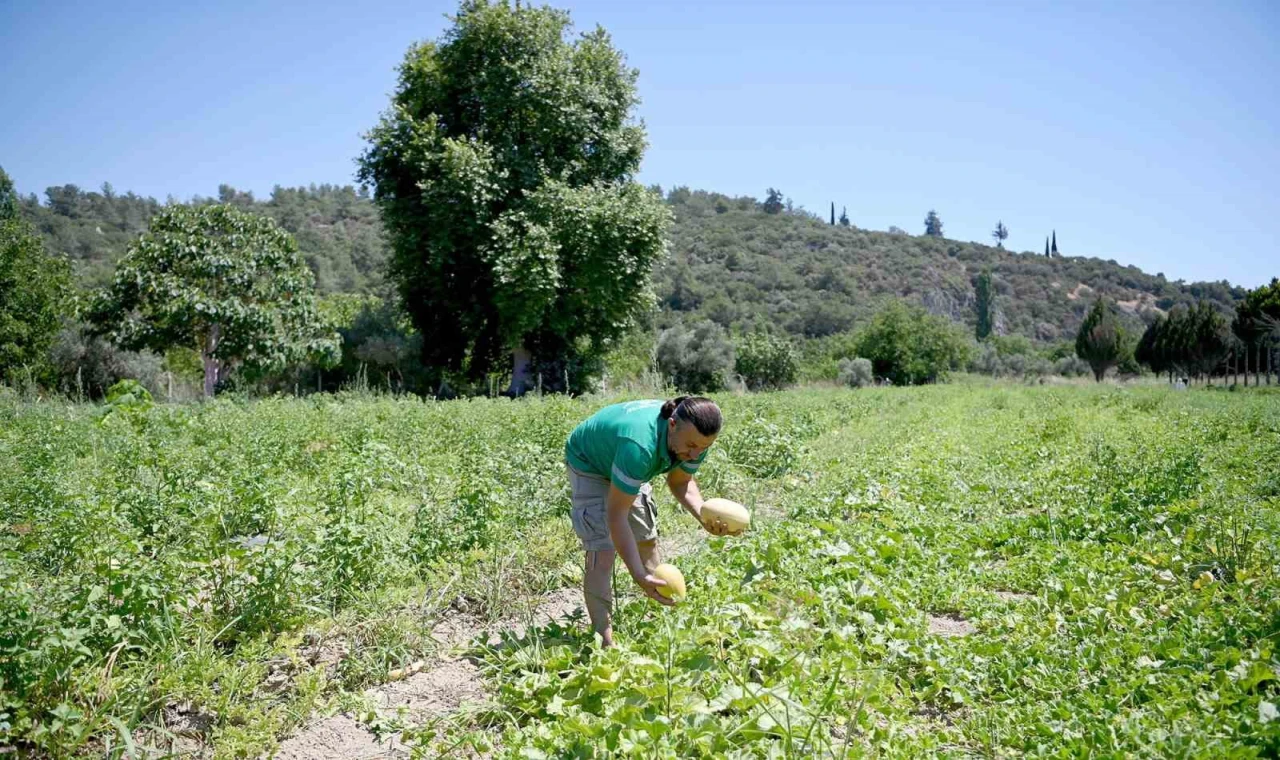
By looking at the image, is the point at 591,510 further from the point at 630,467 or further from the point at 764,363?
the point at 764,363

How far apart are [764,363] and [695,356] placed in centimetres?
430

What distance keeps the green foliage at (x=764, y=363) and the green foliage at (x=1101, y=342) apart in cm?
2135

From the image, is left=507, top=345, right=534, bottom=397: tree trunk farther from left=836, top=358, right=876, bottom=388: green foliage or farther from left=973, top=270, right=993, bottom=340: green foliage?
left=973, top=270, right=993, bottom=340: green foliage

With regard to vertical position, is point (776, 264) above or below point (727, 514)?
above

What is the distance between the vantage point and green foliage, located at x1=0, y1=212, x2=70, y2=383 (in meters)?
25.1

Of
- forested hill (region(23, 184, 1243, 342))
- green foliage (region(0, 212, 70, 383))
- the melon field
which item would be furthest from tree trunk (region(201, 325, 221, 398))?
forested hill (region(23, 184, 1243, 342))

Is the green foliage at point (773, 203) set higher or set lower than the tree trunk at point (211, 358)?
higher

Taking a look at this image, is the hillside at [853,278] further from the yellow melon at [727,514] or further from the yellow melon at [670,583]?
the yellow melon at [670,583]

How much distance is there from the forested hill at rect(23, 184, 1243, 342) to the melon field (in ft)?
140

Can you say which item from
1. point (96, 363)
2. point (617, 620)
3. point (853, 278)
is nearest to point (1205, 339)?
point (853, 278)

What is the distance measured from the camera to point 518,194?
20.9 metres

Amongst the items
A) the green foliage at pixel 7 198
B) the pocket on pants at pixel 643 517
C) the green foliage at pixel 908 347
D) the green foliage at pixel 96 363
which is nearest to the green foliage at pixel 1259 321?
the green foliage at pixel 908 347

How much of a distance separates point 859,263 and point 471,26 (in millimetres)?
61550

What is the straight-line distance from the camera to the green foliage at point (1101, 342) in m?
44.6
